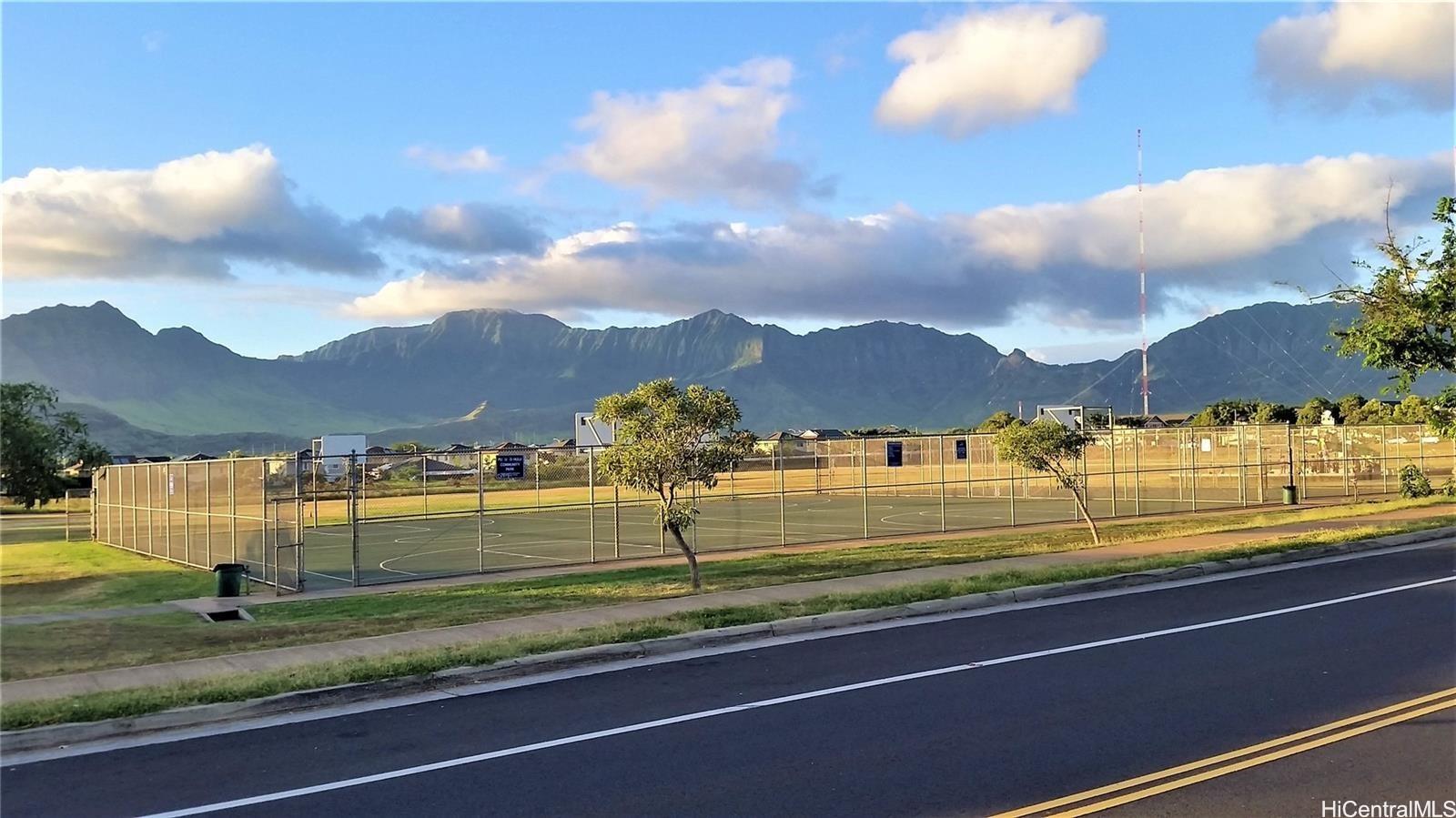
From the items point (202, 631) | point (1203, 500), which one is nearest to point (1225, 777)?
point (202, 631)

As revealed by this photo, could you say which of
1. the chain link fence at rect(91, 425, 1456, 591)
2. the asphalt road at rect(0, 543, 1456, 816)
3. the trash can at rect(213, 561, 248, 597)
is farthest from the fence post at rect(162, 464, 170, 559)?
the asphalt road at rect(0, 543, 1456, 816)

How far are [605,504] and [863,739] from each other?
17.5m

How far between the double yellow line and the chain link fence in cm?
1394

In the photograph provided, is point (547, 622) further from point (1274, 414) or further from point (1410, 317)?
point (1274, 414)

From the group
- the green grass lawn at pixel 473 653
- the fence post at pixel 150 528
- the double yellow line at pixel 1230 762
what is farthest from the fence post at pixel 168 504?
the double yellow line at pixel 1230 762

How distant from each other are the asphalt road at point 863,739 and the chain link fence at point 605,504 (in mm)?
10680

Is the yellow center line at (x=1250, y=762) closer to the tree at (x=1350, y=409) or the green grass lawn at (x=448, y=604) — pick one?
the green grass lawn at (x=448, y=604)

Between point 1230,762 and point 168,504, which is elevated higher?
point 168,504

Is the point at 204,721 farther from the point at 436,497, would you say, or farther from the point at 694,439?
the point at 436,497

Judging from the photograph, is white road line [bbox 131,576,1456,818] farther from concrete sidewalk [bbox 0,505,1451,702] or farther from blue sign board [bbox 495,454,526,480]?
blue sign board [bbox 495,454,526,480]

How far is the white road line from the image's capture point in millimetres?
6898

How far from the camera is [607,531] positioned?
38.0 metres

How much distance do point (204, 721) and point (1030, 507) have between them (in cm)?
3602

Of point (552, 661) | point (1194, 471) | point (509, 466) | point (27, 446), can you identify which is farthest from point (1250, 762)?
point (1194, 471)
